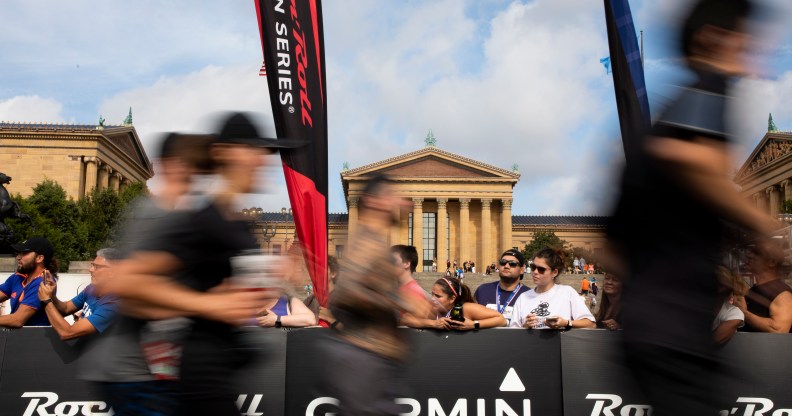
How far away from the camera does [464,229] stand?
84938 millimetres

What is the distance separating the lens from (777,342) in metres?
5.64

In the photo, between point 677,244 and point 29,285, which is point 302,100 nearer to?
point 29,285

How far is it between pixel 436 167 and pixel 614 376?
80.3 meters

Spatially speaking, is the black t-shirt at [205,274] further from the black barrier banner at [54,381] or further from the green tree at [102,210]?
the green tree at [102,210]

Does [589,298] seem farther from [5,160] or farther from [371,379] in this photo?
[5,160]

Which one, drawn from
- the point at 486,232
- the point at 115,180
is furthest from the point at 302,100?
the point at 115,180

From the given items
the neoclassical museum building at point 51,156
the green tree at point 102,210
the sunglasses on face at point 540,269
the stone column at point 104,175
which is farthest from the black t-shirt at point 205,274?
the stone column at point 104,175

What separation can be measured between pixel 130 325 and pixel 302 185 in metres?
4.32

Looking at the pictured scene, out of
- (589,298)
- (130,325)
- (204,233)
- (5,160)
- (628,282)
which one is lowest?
(589,298)

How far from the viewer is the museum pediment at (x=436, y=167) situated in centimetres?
8400

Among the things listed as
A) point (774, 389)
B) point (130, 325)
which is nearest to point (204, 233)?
point (130, 325)

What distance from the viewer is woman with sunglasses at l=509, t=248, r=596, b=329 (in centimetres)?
607

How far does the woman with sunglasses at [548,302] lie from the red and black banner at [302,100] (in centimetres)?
196

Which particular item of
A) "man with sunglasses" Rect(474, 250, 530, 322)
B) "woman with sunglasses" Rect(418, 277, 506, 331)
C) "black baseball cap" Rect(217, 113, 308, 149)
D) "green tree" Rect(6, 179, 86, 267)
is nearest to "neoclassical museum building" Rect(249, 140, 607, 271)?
"green tree" Rect(6, 179, 86, 267)
